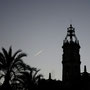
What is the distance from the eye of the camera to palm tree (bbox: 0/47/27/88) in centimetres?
2670

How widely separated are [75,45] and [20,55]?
526 inches

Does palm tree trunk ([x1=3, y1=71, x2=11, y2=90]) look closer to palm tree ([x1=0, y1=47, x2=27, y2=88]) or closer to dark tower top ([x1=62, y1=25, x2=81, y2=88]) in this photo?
palm tree ([x1=0, y1=47, x2=27, y2=88])

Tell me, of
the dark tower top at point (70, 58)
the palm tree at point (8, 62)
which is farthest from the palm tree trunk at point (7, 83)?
the dark tower top at point (70, 58)

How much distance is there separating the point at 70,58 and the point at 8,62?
13449mm

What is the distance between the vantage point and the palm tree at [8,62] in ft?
87.6

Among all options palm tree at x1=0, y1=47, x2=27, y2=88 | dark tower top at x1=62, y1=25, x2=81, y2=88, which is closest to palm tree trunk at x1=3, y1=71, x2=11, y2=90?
palm tree at x1=0, y1=47, x2=27, y2=88

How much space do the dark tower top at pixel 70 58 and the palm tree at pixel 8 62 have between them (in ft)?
36.8

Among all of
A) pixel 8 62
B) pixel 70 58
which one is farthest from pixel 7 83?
pixel 70 58

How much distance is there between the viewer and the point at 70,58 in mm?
36375

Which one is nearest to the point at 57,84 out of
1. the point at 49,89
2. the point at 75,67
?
the point at 49,89

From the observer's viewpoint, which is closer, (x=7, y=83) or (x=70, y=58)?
(x=7, y=83)

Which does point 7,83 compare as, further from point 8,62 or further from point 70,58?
point 70,58

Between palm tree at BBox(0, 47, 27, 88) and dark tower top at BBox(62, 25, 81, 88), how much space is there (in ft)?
36.8

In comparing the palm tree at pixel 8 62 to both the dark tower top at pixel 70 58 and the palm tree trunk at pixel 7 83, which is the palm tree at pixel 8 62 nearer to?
the palm tree trunk at pixel 7 83
